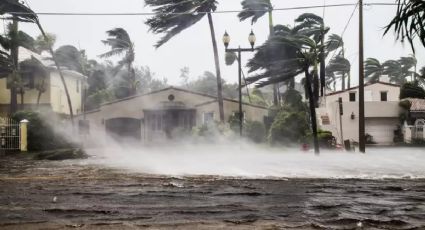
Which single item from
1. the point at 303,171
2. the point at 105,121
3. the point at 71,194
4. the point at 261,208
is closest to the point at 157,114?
the point at 105,121

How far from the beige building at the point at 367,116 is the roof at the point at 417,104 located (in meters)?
1.16

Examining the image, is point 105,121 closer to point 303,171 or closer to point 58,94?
point 58,94

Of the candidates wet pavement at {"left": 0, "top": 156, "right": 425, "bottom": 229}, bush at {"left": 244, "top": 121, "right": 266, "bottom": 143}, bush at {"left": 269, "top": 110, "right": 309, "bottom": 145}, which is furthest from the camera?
bush at {"left": 244, "top": 121, "right": 266, "bottom": 143}

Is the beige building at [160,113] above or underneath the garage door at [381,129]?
above

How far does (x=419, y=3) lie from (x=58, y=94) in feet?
120

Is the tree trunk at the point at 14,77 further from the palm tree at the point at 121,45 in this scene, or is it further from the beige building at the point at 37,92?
the palm tree at the point at 121,45

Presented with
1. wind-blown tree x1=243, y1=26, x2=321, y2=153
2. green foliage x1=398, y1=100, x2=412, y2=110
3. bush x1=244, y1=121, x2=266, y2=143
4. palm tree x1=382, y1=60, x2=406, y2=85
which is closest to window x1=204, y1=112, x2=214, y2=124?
bush x1=244, y1=121, x2=266, y2=143

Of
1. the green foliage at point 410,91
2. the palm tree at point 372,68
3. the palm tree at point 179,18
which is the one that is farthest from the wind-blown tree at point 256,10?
the palm tree at point 372,68

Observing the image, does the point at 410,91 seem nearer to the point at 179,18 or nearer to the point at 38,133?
the point at 179,18

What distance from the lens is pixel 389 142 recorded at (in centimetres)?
3631

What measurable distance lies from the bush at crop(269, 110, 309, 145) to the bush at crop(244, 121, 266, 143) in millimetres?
2196

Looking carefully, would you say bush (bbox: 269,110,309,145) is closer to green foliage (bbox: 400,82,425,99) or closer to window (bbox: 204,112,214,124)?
window (bbox: 204,112,214,124)

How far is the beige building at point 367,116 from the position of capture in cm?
3198

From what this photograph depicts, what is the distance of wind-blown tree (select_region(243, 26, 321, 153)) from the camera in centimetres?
1816
